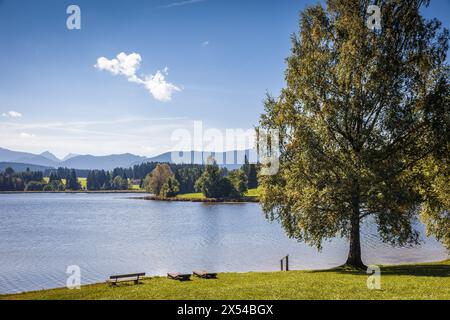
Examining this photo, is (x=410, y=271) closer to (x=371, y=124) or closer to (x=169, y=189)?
(x=371, y=124)

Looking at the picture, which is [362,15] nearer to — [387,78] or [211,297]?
[387,78]

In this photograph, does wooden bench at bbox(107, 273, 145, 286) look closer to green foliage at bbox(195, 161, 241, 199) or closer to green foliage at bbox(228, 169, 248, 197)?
green foliage at bbox(195, 161, 241, 199)

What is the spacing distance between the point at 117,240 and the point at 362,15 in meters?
51.7

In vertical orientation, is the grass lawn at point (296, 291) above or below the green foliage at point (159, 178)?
below

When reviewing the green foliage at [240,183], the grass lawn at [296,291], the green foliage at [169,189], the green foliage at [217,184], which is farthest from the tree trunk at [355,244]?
the green foliage at [169,189]

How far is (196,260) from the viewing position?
1844 inches

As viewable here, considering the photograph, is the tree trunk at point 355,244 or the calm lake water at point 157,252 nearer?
the tree trunk at point 355,244

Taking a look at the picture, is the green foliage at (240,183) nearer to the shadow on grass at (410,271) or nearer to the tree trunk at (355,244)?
the tree trunk at (355,244)

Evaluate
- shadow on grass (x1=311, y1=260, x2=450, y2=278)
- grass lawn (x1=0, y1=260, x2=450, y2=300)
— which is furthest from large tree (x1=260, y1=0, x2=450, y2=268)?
grass lawn (x1=0, y1=260, x2=450, y2=300)

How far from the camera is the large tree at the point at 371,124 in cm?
2877

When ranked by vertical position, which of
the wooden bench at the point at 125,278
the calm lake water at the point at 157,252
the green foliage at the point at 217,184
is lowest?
the calm lake water at the point at 157,252

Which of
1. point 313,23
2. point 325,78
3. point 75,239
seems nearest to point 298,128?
point 325,78

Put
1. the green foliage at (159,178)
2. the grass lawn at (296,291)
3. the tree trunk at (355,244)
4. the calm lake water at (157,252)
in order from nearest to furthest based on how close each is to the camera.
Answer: the grass lawn at (296,291) → the tree trunk at (355,244) → the calm lake water at (157,252) → the green foliage at (159,178)

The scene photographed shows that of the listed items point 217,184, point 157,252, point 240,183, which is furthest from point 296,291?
point 240,183
